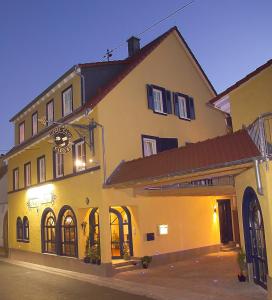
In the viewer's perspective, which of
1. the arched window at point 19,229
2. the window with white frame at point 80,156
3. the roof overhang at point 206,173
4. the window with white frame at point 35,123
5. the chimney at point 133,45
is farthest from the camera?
the arched window at point 19,229

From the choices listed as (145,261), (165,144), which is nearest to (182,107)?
(165,144)

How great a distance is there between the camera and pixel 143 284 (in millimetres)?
13961

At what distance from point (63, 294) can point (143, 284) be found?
2933mm

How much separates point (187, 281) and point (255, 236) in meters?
3.25

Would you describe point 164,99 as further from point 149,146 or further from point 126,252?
point 126,252

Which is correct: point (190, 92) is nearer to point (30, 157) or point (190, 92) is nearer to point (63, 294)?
point (30, 157)

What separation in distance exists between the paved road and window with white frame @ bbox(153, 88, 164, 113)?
9634 millimetres

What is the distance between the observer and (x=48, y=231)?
21.6 m

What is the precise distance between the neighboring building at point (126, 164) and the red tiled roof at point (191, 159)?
0.08m

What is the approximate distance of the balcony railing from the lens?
33.1 feet

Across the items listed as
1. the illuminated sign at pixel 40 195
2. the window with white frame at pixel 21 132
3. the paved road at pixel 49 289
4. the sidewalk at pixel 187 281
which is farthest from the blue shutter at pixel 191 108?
the window with white frame at pixel 21 132

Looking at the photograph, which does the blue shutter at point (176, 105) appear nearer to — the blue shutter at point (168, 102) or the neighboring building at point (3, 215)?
the blue shutter at point (168, 102)

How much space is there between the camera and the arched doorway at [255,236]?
1151 cm

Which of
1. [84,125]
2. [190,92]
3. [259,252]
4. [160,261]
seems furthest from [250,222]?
[190,92]
